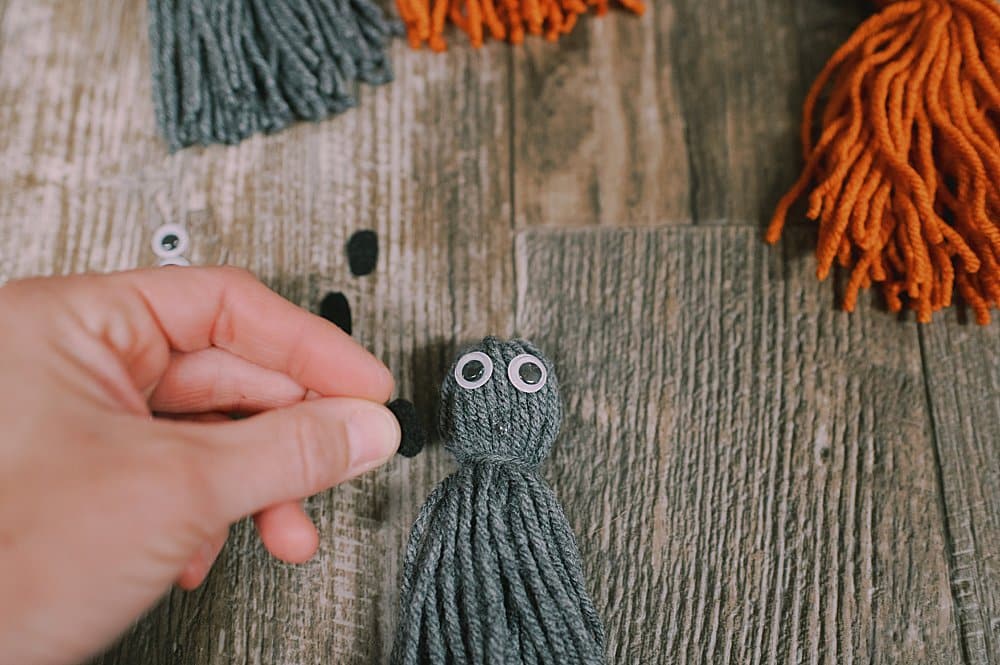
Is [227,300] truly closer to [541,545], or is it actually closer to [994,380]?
[541,545]

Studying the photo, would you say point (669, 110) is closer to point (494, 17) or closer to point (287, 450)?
point (494, 17)

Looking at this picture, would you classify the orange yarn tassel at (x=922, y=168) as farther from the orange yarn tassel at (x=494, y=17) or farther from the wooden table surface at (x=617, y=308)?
the orange yarn tassel at (x=494, y=17)

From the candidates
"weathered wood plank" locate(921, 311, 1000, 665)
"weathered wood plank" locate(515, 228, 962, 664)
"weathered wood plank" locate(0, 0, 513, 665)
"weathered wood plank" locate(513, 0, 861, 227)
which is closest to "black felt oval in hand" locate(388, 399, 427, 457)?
"weathered wood plank" locate(0, 0, 513, 665)

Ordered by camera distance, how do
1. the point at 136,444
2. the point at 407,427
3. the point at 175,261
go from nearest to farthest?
the point at 136,444 → the point at 407,427 → the point at 175,261

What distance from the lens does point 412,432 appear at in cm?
81

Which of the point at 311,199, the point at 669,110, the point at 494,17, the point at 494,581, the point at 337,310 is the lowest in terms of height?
the point at 494,581

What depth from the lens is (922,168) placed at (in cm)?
85

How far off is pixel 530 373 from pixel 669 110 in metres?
0.41

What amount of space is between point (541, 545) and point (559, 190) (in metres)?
0.43

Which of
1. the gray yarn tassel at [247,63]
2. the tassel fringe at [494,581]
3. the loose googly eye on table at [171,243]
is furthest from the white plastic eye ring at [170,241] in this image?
the tassel fringe at [494,581]

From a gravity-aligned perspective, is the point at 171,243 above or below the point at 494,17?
below

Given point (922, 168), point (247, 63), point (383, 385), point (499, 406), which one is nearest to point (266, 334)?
point (383, 385)

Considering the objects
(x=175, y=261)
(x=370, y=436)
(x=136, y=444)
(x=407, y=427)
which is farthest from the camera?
(x=175, y=261)

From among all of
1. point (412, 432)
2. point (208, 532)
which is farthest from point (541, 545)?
point (208, 532)
